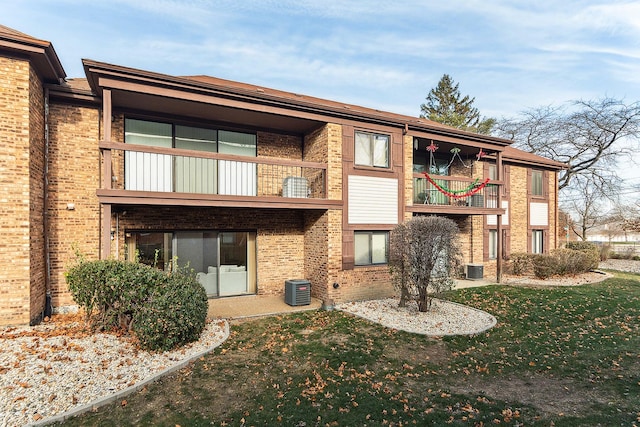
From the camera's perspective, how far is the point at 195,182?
9.36 meters

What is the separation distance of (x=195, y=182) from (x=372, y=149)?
548cm

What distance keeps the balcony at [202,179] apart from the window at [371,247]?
4.85 ft

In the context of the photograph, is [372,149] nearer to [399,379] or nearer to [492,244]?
[399,379]

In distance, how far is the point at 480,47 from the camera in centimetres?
1473

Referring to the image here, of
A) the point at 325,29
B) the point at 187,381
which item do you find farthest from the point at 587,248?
the point at 187,381

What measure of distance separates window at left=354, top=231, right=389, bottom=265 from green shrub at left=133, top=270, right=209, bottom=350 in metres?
5.46

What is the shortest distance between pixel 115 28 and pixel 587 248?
23319 mm

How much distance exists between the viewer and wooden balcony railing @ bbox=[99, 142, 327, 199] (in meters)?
8.12

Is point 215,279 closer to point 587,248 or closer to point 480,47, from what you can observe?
point 480,47

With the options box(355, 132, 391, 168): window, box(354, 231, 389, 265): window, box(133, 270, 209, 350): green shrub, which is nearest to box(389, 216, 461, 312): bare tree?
box(354, 231, 389, 265): window

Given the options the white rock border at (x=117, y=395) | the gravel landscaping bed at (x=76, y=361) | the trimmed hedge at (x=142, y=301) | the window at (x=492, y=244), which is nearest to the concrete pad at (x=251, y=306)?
the gravel landscaping bed at (x=76, y=361)

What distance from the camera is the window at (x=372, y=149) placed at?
10.6m

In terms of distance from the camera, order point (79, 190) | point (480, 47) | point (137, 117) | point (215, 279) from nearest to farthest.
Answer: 1. point (79, 190)
2. point (137, 117)
3. point (215, 279)
4. point (480, 47)

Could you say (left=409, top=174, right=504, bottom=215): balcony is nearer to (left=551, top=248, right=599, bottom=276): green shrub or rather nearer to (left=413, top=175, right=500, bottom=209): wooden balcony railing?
(left=413, top=175, right=500, bottom=209): wooden balcony railing
